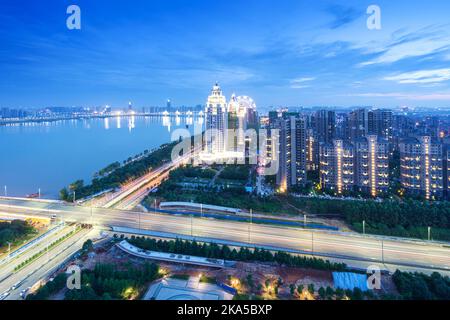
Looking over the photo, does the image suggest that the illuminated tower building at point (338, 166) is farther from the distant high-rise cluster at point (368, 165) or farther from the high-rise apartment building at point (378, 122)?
the high-rise apartment building at point (378, 122)

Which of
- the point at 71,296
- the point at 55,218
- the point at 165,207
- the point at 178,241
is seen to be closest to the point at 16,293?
the point at 71,296

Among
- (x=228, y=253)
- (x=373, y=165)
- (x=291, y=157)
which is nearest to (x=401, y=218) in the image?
(x=373, y=165)

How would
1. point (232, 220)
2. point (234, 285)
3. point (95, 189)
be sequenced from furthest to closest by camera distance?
point (95, 189)
point (232, 220)
point (234, 285)

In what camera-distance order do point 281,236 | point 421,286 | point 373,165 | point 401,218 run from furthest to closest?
point 373,165 → point 401,218 → point 281,236 → point 421,286

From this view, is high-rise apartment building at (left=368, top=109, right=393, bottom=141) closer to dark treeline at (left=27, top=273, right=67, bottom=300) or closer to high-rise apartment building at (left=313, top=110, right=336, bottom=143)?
high-rise apartment building at (left=313, top=110, right=336, bottom=143)

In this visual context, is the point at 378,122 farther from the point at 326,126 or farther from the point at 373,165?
the point at 373,165

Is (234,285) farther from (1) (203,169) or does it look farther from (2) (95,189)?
(1) (203,169)

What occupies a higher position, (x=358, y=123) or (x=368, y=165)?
(x=358, y=123)

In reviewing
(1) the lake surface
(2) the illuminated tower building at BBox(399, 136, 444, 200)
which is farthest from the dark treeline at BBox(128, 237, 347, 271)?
(1) the lake surface
